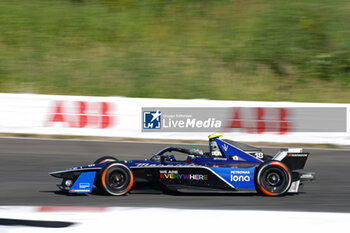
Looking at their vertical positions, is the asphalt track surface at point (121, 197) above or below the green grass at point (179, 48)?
below

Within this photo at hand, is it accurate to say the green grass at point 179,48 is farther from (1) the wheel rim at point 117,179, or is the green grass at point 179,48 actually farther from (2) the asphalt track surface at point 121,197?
(1) the wheel rim at point 117,179

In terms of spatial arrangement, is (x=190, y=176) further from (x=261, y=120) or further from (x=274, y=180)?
(x=261, y=120)

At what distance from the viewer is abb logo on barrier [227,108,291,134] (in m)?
13.9

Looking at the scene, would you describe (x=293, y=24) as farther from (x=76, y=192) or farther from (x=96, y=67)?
(x=76, y=192)

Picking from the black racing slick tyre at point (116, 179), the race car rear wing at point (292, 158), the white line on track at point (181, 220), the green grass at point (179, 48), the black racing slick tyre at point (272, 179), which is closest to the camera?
the white line on track at point (181, 220)

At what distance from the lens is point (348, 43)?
892 inches

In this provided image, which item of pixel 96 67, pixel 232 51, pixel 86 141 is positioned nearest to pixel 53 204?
pixel 86 141

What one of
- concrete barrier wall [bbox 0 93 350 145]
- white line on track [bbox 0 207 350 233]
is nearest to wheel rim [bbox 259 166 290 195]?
white line on track [bbox 0 207 350 233]

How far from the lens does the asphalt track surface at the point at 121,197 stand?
23.6 feet

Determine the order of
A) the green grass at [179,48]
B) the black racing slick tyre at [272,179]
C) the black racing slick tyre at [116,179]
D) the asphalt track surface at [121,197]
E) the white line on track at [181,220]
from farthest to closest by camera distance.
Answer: the green grass at [179,48] → the black racing slick tyre at [272,179] → the black racing slick tyre at [116,179] → the asphalt track surface at [121,197] → the white line on track at [181,220]

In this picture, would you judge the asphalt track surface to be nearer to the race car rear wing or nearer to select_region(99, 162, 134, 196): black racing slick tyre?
select_region(99, 162, 134, 196): black racing slick tyre

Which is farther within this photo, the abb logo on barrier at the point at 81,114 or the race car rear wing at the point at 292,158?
the abb logo on barrier at the point at 81,114

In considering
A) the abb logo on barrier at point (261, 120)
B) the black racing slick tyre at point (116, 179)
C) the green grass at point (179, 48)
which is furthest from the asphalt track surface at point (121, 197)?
the green grass at point (179, 48)

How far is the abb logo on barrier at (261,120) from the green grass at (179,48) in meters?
5.72
